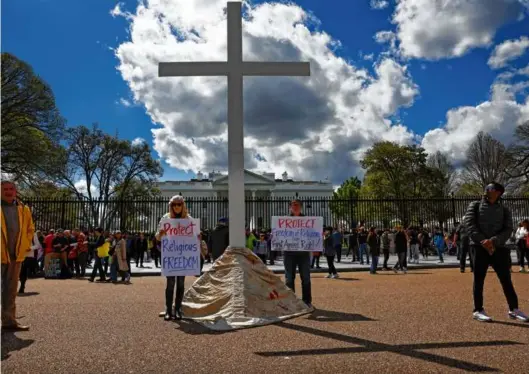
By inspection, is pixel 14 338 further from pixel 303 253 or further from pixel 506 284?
pixel 506 284

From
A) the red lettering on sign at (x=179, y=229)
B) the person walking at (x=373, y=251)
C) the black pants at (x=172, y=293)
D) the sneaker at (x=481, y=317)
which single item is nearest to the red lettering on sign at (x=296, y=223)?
the red lettering on sign at (x=179, y=229)

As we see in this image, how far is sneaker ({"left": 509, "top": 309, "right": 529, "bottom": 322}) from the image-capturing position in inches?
211

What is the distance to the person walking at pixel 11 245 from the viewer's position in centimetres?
533

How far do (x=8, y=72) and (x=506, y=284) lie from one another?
26.1 metres

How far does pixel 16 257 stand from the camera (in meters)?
5.53

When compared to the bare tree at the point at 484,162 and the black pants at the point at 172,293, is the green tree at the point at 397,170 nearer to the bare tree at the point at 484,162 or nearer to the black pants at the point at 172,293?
the bare tree at the point at 484,162

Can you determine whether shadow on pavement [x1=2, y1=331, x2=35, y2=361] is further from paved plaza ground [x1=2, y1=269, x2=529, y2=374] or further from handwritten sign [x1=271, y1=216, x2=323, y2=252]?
handwritten sign [x1=271, y1=216, x2=323, y2=252]

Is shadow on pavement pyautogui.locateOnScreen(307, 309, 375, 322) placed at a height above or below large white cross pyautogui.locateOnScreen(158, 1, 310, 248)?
below

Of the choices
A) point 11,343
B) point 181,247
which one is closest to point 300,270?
point 181,247

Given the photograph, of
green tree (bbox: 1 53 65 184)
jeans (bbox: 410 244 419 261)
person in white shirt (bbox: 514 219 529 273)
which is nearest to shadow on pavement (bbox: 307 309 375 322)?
person in white shirt (bbox: 514 219 529 273)

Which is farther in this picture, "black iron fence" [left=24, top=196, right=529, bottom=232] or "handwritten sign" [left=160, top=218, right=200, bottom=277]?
"black iron fence" [left=24, top=196, right=529, bottom=232]

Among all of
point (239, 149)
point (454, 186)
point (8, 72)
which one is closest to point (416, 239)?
point (239, 149)

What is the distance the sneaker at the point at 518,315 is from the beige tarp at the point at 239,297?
103 inches

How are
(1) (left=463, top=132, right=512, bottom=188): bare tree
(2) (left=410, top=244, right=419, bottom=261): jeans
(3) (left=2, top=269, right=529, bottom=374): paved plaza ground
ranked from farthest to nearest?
(1) (left=463, top=132, right=512, bottom=188): bare tree < (2) (left=410, top=244, right=419, bottom=261): jeans < (3) (left=2, top=269, right=529, bottom=374): paved plaza ground
